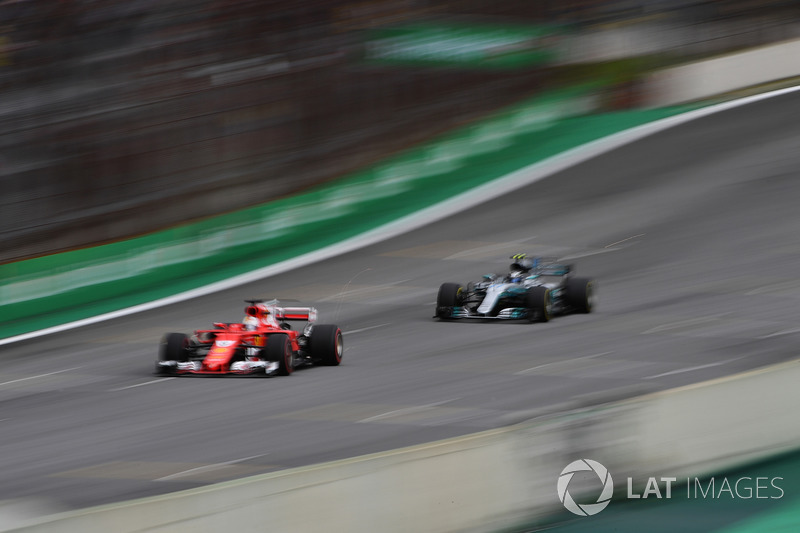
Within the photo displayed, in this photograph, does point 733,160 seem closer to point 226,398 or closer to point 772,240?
point 772,240

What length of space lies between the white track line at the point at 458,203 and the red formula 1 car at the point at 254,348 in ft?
19.3

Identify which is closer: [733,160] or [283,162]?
[283,162]

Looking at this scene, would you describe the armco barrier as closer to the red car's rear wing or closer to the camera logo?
the camera logo

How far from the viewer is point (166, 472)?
8914mm

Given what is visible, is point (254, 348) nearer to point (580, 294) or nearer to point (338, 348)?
point (338, 348)

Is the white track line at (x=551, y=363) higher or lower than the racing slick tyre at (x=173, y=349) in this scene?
lower

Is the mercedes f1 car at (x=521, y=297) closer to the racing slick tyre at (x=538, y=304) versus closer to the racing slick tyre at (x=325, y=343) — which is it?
the racing slick tyre at (x=538, y=304)

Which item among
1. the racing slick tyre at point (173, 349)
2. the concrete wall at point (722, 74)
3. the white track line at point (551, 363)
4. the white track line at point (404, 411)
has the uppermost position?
the concrete wall at point (722, 74)

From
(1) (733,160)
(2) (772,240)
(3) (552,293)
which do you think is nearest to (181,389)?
(3) (552,293)

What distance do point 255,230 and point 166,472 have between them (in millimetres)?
12528

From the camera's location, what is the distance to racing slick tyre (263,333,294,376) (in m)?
12.3

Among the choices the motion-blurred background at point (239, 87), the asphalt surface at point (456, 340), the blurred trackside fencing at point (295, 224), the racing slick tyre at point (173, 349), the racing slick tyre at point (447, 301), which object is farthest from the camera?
the motion-blurred background at point (239, 87)

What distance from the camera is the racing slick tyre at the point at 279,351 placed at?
40.5ft

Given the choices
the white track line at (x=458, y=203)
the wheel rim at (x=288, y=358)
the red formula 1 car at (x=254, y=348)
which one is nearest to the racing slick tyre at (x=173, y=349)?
the red formula 1 car at (x=254, y=348)
